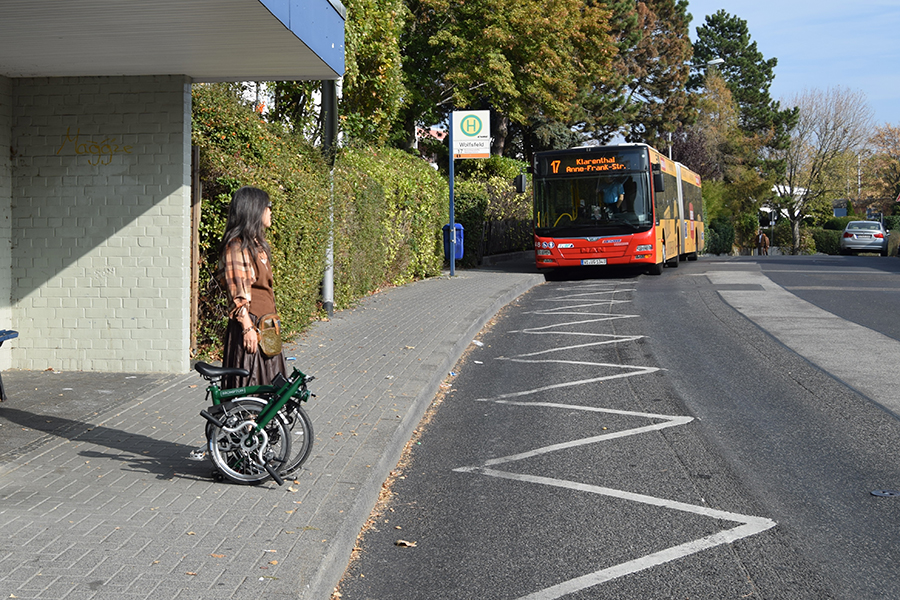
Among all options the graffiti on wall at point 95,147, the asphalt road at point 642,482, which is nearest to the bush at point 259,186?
the graffiti on wall at point 95,147

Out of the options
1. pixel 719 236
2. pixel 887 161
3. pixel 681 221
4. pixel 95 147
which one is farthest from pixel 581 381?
pixel 887 161

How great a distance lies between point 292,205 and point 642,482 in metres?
5.98

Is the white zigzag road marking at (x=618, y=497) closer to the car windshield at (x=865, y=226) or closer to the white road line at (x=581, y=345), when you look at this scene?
the white road line at (x=581, y=345)

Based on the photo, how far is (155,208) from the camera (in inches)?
335

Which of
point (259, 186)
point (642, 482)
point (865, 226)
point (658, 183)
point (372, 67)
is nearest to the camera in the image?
point (642, 482)

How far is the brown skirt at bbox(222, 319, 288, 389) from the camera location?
523 cm

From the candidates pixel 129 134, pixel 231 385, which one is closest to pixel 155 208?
pixel 129 134

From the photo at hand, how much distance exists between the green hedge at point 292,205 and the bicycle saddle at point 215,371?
13.4ft

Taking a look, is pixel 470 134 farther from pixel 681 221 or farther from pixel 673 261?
pixel 681 221

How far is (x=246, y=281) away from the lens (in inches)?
203

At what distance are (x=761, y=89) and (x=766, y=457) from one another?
7161 centimetres

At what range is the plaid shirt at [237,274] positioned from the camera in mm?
5133

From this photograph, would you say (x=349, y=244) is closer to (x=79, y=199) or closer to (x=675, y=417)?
(x=79, y=199)

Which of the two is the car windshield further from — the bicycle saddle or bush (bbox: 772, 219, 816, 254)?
the bicycle saddle
